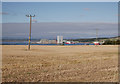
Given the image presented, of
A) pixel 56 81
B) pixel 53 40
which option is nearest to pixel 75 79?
pixel 56 81

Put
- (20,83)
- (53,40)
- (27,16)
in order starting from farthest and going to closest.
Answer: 1. (53,40)
2. (27,16)
3. (20,83)

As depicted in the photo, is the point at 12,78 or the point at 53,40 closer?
the point at 12,78

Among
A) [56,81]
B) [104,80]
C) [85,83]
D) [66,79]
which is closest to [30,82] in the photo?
[56,81]

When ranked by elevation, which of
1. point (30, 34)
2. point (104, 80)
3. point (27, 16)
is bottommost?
point (104, 80)

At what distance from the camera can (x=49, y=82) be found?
5.23m

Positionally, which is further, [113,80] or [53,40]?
[53,40]

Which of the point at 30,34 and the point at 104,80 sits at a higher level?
the point at 30,34

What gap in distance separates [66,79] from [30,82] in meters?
1.16

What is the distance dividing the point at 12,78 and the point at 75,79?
2.06m

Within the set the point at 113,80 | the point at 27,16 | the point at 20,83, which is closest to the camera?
the point at 20,83

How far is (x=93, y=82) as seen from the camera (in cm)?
525

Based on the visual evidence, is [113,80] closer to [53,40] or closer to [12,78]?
[12,78]

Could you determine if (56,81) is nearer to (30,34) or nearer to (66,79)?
(66,79)

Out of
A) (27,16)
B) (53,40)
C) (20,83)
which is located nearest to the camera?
(20,83)
